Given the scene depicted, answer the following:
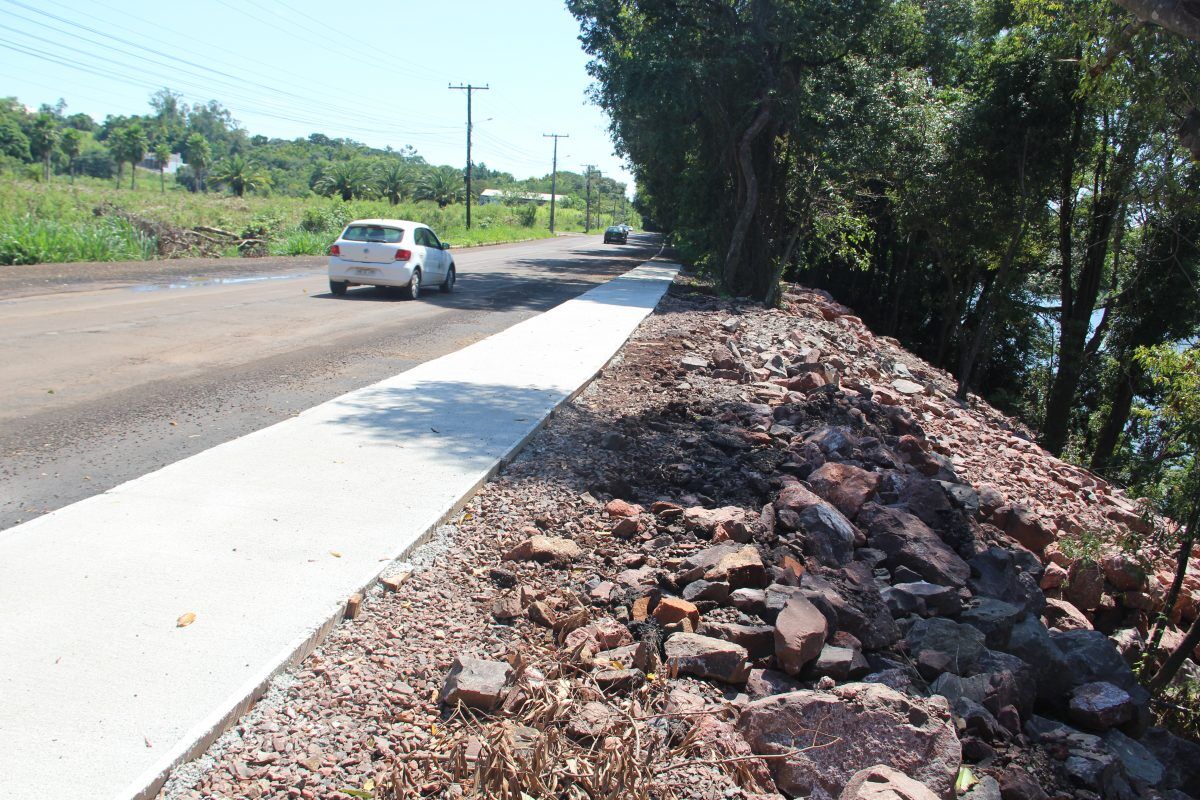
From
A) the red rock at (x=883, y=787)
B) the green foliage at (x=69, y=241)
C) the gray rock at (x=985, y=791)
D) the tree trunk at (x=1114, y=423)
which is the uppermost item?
the green foliage at (x=69, y=241)

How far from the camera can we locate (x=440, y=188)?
83312mm

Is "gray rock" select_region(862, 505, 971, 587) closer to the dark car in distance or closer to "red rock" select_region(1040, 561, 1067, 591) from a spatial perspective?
"red rock" select_region(1040, 561, 1067, 591)

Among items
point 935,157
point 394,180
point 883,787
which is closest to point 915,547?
point 883,787

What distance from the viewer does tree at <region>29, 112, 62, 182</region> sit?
101312 millimetres

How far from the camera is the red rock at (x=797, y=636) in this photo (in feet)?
12.3

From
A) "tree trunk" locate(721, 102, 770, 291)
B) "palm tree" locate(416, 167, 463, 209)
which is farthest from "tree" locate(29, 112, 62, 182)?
"tree trunk" locate(721, 102, 770, 291)

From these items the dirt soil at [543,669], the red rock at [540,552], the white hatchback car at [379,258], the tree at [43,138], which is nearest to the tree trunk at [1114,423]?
the white hatchback car at [379,258]

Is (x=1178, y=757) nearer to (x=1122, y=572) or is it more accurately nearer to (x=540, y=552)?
(x=540, y=552)

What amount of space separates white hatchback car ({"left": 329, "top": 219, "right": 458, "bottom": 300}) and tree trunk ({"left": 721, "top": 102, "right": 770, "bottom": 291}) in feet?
26.3

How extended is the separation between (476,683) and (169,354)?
8.73 m

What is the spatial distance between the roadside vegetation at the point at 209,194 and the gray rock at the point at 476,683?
72.5 ft

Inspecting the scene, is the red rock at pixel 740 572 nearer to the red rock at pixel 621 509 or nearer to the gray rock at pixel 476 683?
the red rock at pixel 621 509

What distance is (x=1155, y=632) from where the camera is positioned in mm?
8289

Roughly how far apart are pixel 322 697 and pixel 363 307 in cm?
1403
